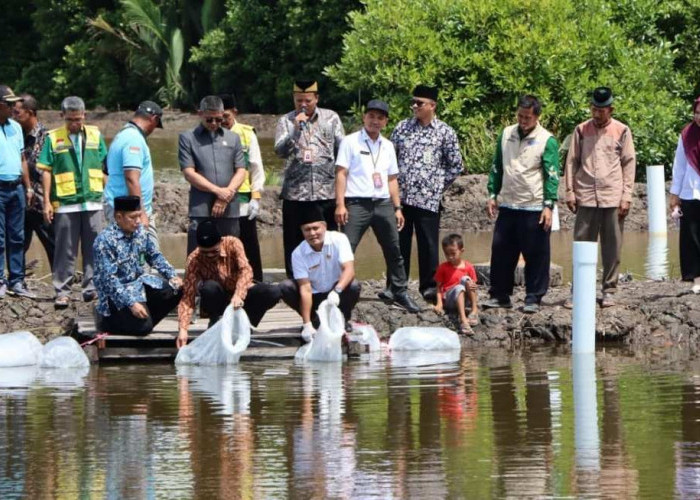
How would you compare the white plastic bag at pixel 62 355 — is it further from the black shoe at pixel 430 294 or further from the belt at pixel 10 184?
the black shoe at pixel 430 294

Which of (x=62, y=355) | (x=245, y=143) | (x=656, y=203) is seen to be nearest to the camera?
(x=62, y=355)

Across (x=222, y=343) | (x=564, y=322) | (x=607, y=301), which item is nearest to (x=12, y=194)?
(x=222, y=343)

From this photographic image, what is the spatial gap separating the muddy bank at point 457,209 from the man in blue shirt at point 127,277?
33.2ft

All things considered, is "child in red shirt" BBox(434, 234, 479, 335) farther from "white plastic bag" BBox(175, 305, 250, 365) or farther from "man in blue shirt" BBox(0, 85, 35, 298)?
"man in blue shirt" BBox(0, 85, 35, 298)

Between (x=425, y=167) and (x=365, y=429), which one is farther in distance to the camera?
(x=425, y=167)

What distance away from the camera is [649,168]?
23.2 meters

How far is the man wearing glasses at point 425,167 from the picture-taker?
15578 millimetres

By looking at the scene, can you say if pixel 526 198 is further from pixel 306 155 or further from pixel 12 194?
pixel 12 194

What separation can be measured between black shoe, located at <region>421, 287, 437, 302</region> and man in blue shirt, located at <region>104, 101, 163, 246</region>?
255cm

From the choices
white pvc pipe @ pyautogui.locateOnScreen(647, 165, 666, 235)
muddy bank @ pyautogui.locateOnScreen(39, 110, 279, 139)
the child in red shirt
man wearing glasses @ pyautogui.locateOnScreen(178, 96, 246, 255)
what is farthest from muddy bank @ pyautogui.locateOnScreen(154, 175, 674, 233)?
muddy bank @ pyautogui.locateOnScreen(39, 110, 279, 139)

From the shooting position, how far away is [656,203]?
23328 millimetres

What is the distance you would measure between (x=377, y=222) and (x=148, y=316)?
2.24 metres

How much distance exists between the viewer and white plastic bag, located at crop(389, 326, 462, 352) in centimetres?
1472

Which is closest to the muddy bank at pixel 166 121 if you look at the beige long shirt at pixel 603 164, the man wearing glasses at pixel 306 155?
the man wearing glasses at pixel 306 155
